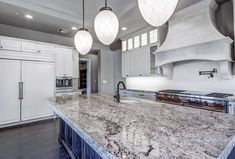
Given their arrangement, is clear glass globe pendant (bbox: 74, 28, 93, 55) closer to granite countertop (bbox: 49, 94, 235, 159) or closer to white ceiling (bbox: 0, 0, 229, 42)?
white ceiling (bbox: 0, 0, 229, 42)

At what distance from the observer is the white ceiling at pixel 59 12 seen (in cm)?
289

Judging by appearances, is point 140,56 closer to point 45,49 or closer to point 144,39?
point 144,39

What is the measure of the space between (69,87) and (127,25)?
2733 mm

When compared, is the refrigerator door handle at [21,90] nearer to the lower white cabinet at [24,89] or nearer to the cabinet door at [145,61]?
the lower white cabinet at [24,89]

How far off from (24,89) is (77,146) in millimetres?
2749

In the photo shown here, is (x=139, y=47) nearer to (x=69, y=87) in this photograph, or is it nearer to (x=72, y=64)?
(x=72, y=64)

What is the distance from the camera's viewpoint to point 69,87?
4.53m

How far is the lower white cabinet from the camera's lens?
3260 millimetres

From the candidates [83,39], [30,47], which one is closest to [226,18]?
[83,39]

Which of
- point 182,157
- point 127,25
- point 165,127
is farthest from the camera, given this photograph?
point 127,25

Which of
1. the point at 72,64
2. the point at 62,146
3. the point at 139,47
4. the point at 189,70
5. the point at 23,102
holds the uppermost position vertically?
the point at 139,47

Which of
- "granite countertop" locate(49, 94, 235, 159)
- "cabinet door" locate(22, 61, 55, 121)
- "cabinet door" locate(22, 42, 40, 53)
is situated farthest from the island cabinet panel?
"cabinet door" locate(22, 42, 40, 53)

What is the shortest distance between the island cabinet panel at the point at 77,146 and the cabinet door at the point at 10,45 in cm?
246

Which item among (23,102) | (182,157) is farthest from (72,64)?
Answer: (182,157)
